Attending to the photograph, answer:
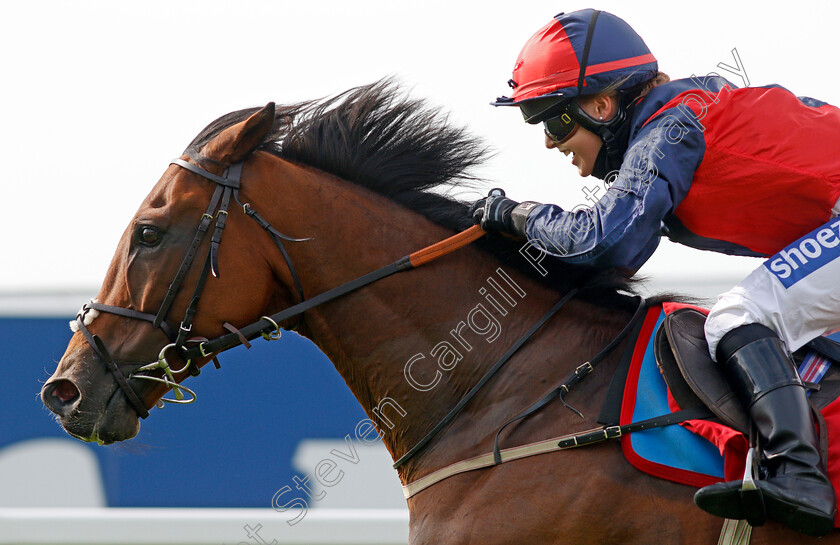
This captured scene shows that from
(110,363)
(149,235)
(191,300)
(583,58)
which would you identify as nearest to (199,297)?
(191,300)

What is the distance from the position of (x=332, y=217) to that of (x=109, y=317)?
82cm

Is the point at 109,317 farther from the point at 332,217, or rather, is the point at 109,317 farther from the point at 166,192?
the point at 332,217

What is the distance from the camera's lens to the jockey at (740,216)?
214cm

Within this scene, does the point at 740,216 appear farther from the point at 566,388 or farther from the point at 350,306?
the point at 350,306

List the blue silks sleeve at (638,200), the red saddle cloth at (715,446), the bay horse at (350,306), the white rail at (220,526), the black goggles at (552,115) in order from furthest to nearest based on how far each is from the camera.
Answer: the white rail at (220,526), the black goggles at (552,115), the bay horse at (350,306), the blue silks sleeve at (638,200), the red saddle cloth at (715,446)

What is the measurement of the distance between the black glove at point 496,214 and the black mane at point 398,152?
81 millimetres

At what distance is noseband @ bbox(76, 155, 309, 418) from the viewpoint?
2609 mm

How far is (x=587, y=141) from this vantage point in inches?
110

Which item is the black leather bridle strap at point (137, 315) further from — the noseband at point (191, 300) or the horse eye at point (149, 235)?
the horse eye at point (149, 235)

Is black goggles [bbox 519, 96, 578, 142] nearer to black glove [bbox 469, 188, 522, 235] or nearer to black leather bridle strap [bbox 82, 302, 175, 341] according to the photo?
black glove [bbox 469, 188, 522, 235]

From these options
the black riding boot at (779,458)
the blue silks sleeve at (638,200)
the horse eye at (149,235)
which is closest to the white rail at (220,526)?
the horse eye at (149,235)

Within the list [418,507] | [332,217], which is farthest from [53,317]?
[418,507]

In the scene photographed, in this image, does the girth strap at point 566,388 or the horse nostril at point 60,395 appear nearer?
the girth strap at point 566,388

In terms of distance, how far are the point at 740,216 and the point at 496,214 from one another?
2.50 feet
